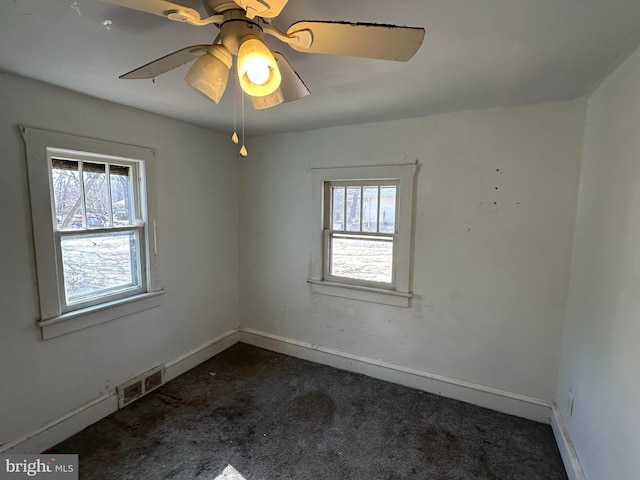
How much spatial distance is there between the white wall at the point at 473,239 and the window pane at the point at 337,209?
0.82 ft

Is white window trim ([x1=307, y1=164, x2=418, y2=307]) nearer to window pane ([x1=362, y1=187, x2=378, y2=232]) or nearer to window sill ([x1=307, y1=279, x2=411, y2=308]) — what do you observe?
window sill ([x1=307, y1=279, x2=411, y2=308])

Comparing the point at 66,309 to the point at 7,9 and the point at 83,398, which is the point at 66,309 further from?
the point at 7,9

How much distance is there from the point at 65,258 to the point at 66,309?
0.34m

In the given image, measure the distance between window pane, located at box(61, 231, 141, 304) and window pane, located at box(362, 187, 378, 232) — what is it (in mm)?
1977

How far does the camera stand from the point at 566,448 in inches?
75.1

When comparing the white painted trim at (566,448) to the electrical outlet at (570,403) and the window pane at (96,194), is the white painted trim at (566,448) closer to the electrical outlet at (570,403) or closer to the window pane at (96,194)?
the electrical outlet at (570,403)

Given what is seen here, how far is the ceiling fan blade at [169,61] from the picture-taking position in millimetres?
1090

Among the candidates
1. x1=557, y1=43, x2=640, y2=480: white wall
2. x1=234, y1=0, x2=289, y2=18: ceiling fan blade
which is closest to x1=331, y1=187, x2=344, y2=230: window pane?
x1=557, y1=43, x2=640, y2=480: white wall

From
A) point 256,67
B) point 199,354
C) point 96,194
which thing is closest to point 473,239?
point 256,67

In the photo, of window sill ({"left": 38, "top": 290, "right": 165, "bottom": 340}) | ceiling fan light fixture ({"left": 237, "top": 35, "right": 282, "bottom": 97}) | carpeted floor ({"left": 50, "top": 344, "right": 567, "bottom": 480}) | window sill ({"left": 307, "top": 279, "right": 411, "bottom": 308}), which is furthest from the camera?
window sill ({"left": 307, "top": 279, "right": 411, "bottom": 308})

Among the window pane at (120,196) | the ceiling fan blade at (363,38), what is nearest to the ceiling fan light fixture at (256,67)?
the ceiling fan blade at (363,38)

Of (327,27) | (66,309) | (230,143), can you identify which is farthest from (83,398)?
(327,27)

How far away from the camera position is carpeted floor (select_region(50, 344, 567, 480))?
188 cm

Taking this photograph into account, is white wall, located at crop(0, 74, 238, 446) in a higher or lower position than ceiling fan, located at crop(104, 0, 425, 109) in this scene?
lower
